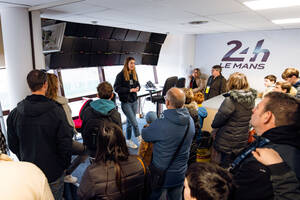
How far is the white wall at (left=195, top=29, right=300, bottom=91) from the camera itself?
4.88 m

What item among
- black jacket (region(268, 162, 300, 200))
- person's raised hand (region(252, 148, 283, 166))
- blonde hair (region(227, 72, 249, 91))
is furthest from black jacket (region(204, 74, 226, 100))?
black jacket (region(268, 162, 300, 200))

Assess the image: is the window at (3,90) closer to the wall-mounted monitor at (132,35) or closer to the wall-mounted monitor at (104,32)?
the wall-mounted monitor at (104,32)

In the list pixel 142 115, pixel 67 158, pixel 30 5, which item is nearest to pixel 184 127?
pixel 67 158

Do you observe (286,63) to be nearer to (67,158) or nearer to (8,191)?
(67,158)

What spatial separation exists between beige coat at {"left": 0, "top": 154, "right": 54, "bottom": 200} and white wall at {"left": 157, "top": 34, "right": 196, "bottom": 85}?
19.3ft

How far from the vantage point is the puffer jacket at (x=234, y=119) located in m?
2.15

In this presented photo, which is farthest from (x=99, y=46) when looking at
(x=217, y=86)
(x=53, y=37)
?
(x=217, y=86)

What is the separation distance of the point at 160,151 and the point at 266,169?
3.00 feet

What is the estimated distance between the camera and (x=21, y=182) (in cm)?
73

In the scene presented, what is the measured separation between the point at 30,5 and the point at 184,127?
7.13ft

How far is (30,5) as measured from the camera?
2.28m

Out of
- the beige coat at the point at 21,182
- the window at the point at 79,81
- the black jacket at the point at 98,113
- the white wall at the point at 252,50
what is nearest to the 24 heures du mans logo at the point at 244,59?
the white wall at the point at 252,50

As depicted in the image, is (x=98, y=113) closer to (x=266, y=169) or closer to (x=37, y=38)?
(x=37, y=38)

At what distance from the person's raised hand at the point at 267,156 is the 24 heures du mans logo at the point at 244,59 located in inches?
199
